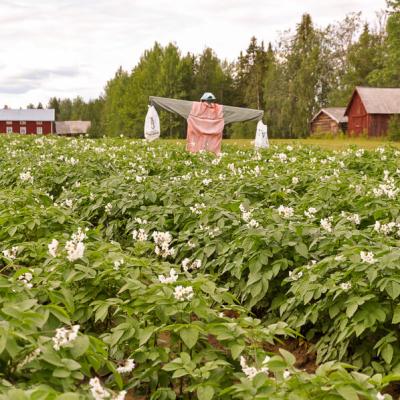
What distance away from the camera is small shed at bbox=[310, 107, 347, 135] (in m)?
57.5

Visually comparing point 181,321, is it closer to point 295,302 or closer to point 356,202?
point 295,302

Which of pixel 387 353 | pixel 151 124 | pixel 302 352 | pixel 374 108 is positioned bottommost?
pixel 302 352

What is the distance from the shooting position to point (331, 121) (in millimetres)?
58562

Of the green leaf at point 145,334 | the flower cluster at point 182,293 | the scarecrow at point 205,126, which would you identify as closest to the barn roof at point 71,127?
A: the scarecrow at point 205,126

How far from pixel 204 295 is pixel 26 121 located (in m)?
96.1

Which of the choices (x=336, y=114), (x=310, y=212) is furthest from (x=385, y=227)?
(x=336, y=114)

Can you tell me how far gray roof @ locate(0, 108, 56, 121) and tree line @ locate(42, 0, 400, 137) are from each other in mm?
15191

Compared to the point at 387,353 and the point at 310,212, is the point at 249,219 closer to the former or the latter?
the point at 310,212

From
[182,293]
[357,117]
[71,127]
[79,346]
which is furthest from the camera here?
[71,127]

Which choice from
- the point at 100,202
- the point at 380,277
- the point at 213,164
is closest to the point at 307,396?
the point at 380,277

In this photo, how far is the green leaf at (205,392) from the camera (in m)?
2.80

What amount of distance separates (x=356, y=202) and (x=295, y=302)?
6.67 feet

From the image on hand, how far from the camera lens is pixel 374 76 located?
162ft

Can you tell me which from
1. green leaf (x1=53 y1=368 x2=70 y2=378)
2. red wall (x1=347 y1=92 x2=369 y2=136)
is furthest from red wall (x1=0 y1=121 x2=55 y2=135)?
green leaf (x1=53 y1=368 x2=70 y2=378)
